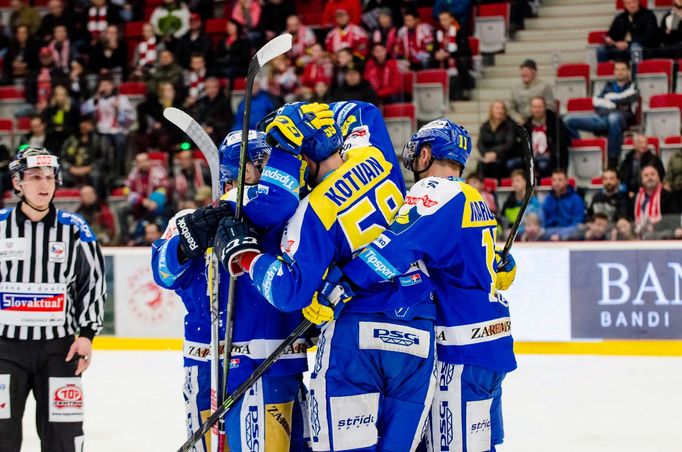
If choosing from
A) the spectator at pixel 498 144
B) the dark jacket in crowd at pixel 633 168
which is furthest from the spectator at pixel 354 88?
the dark jacket in crowd at pixel 633 168

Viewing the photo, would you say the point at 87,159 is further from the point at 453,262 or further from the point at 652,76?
the point at 453,262

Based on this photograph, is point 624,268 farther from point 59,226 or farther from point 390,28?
point 59,226

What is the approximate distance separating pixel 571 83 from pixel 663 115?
70 centimetres

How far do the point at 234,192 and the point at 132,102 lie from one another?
253 inches

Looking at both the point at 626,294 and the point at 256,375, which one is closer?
the point at 256,375

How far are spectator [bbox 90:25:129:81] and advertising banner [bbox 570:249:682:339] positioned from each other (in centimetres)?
575

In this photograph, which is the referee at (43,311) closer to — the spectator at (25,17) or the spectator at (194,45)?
the spectator at (194,45)

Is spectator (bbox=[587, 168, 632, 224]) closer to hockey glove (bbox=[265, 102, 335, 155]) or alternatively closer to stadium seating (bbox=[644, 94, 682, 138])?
stadium seating (bbox=[644, 94, 682, 138])

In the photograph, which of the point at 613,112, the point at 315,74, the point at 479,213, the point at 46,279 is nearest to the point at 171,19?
the point at 315,74

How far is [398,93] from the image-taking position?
9.10 m

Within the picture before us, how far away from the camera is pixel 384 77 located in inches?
369

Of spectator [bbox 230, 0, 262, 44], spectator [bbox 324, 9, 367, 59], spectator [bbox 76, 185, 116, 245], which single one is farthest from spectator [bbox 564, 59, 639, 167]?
spectator [bbox 230, 0, 262, 44]

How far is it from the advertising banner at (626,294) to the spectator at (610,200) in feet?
1.03

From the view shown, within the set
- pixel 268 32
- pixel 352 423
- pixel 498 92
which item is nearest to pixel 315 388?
pixel 352 423
